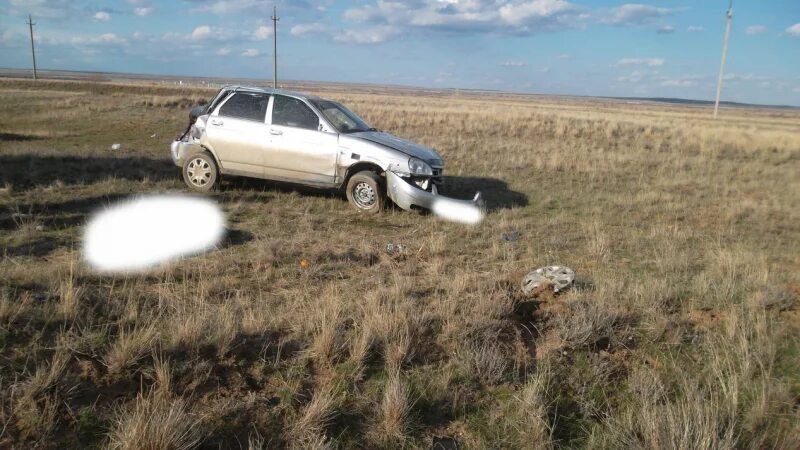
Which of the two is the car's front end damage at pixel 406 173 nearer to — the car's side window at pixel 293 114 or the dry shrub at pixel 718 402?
the car's side window at pixel 293 114

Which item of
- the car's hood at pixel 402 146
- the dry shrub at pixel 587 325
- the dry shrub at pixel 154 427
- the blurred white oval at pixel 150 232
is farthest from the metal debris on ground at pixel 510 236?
the dry shrub at pixel 154 427

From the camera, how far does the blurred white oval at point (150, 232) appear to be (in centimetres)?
543

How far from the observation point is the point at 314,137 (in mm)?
8461

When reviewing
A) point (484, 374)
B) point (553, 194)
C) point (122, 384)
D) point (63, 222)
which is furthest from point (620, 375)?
point (553, 194)

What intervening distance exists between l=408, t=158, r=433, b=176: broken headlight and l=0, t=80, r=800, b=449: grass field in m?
0.72

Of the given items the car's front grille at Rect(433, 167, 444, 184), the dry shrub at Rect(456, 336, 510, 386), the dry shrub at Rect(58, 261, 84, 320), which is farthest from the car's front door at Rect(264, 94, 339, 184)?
the dry shrub at Rect(456, 336, 510, 386)

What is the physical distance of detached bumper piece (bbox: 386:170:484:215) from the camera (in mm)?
8039

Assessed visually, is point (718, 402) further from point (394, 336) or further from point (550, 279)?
point (394, 336)

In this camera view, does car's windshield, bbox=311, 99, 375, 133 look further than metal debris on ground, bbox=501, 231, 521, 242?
Yes

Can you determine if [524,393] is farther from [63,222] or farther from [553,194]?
[553,194]

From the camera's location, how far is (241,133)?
A: 8.75 m

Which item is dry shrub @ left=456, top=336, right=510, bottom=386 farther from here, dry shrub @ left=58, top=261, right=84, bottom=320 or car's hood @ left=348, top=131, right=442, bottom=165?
car's hood @ left=348, top=131, right=442, bottom=165

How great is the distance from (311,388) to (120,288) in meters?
2.22

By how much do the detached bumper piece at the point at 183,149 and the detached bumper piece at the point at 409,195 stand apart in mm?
3463
